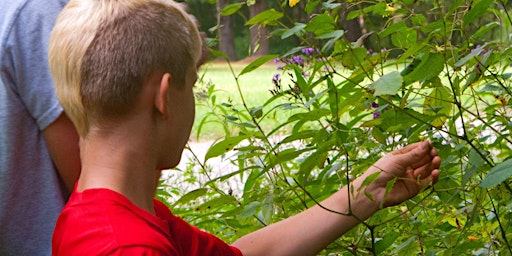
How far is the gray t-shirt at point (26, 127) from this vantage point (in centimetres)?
152

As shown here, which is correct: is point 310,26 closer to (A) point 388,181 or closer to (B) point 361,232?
(A) point 388,181

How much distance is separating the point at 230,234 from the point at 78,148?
74 centimetres

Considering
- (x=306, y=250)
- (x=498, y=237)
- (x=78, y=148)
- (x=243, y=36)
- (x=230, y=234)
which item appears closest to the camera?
(x=78, y=148)

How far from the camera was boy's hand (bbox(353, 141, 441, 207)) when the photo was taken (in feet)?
5.17

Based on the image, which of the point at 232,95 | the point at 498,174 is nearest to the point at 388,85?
the point at 498,174

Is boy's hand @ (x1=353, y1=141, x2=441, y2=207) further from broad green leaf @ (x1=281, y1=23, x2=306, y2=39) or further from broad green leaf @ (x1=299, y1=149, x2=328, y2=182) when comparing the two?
broad green leaf @ (x1=281, y1=23, x2=306, y2=39)

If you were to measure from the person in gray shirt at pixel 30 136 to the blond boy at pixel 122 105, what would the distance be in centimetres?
14

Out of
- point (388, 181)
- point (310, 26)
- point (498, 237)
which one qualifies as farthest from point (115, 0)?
point (498, 237)

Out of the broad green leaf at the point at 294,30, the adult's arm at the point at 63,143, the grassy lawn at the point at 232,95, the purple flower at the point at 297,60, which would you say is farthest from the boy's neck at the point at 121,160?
the grassy lawn at the point at 232,95

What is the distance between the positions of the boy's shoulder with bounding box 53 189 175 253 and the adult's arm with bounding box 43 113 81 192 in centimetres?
18

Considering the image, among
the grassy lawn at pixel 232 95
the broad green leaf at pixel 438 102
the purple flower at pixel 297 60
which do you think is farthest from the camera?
the grassy lawn at pixel 232 95

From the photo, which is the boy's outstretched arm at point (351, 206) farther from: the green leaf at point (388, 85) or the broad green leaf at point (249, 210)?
the green leaf at point (388, 85)

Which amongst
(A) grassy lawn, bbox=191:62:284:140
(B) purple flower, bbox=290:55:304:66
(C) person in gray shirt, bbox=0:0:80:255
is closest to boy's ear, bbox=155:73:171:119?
(C) person in gray shirt, bbox=0:0:80:255

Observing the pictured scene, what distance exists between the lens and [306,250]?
5.46ft
